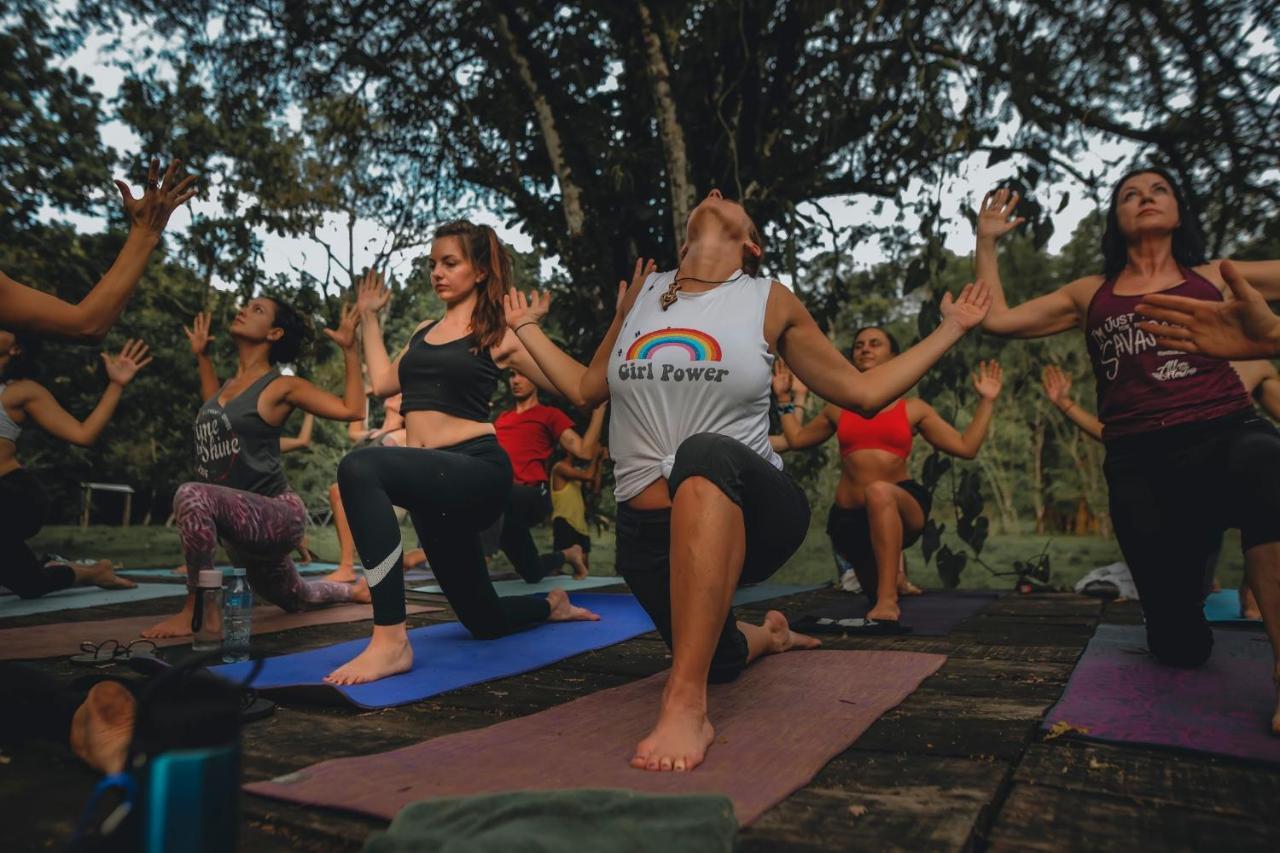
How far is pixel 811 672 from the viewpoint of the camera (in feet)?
9.57

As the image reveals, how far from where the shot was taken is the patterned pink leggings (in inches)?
145

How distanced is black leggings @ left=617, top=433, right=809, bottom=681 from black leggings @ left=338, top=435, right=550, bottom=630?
78 centimetres

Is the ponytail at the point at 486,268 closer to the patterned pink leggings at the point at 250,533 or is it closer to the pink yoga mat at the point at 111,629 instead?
the patterned pink leggings at the point at 250,533

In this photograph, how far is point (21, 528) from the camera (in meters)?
4.86

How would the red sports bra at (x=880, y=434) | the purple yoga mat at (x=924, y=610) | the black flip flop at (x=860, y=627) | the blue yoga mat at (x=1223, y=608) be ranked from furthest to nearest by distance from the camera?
1. the red sports bra at (x=880, y=434)
2. the blue yoga mat at (x=1223, y=608)
3. the purple yoga mat at (x=924, y=610)
4. the black flip flop at (x=860, y=627)

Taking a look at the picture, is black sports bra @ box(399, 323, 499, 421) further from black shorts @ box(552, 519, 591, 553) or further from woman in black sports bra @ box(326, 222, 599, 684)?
black shorts @ box(552, 519, 591, 553)

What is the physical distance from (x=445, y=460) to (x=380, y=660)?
0.72 m

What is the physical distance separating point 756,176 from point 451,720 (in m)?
5.50

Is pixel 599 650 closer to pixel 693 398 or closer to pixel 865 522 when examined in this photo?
pixel 693 398

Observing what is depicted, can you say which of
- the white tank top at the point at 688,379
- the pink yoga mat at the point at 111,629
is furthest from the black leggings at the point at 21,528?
the white tank top at the point at 688,379

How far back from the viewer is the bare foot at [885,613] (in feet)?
13.4

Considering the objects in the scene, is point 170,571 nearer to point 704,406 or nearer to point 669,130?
point 669,130

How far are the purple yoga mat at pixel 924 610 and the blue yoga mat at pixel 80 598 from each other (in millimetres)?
4144

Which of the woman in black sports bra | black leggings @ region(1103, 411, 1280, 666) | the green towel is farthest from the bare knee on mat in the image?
black leggings @ region(1103, 411, 1280, 666)
